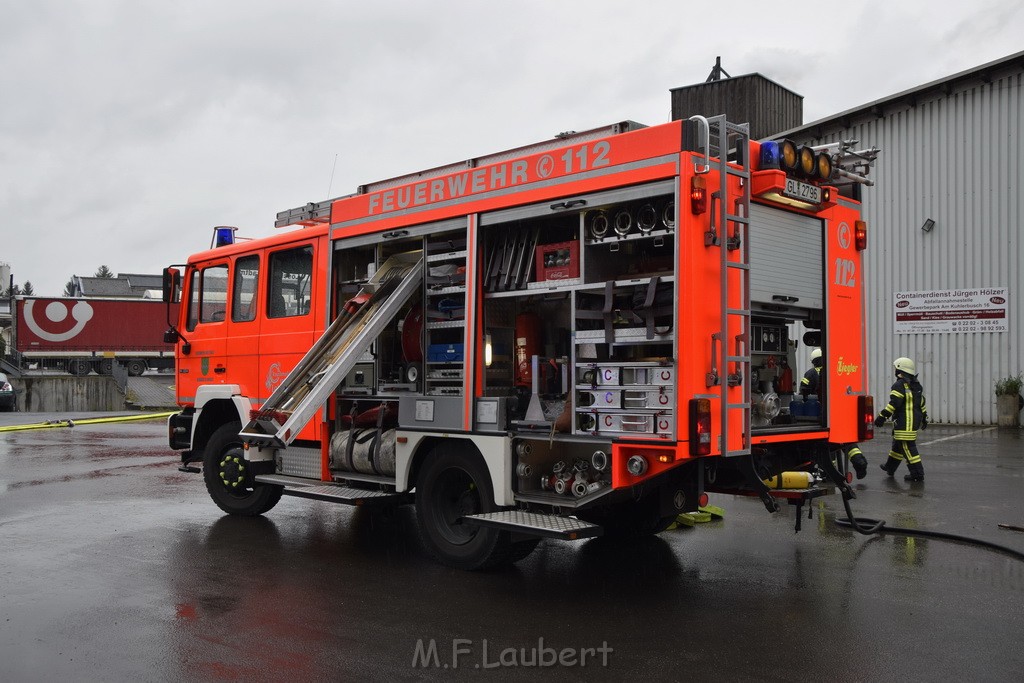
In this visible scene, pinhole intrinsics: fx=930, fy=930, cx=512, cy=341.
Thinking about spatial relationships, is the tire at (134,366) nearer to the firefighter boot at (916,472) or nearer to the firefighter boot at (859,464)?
the firefighter boot at (859,464)

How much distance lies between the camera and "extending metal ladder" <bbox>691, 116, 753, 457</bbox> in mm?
5727

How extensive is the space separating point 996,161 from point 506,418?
1640 cm

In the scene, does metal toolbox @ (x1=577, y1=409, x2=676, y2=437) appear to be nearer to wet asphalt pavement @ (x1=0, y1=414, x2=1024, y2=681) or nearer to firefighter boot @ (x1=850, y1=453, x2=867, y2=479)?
wet asphalt pavement @ (x1=0, y1=414, x2=1024, y2=681)

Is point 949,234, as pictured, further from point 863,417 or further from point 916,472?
point 863,417

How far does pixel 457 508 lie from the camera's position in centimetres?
704

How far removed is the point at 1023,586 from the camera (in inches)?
252

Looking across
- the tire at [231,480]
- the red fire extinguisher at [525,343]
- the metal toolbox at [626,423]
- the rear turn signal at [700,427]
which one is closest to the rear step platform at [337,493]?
the tire at [231,480]

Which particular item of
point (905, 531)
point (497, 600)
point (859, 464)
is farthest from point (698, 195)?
point (859, 464)

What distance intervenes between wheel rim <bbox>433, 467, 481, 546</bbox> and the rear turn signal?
194 centimetres

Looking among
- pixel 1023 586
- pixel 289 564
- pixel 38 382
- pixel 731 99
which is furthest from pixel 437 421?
pixel 38 382

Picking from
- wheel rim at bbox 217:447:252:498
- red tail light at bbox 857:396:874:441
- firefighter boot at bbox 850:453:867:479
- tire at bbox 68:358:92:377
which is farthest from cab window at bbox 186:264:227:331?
tire at bbox 68:358:92:377

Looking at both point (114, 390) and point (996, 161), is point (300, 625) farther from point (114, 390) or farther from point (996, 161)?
point (114, 390)

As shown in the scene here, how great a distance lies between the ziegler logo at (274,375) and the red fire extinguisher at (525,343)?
2722mm

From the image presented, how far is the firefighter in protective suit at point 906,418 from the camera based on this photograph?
11312 millimetres
